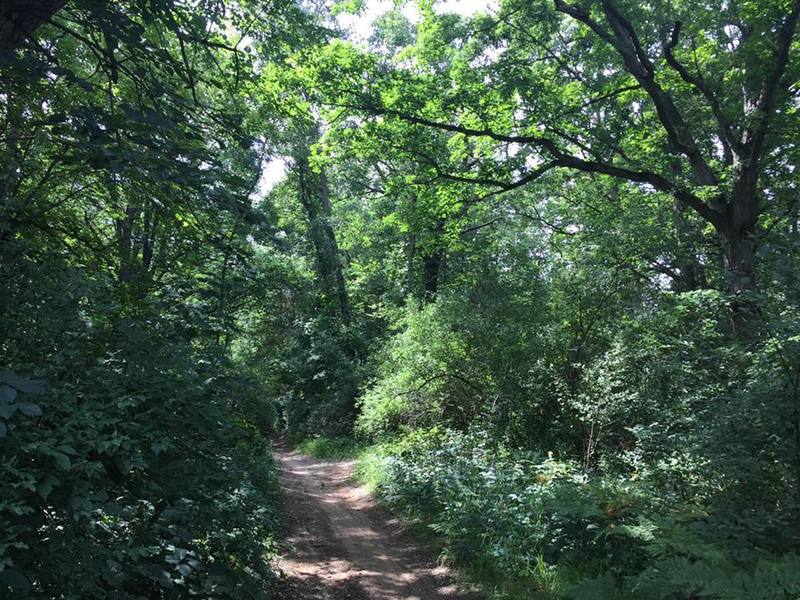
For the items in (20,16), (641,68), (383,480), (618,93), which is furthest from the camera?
(618,93)

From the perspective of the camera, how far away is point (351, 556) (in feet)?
24.5

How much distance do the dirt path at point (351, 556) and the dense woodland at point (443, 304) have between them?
0.43 metres

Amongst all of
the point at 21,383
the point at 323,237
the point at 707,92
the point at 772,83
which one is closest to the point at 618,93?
the point at 707,92

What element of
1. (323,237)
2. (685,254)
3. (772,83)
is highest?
(323,237)

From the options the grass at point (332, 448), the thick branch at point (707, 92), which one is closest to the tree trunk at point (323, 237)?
the grass at point (332, 448)

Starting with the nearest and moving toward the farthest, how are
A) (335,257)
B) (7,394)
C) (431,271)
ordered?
(7,394) < (431,271) < (335,257)

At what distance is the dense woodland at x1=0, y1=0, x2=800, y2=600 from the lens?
3.14 m

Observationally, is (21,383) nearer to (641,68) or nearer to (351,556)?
(351,556)

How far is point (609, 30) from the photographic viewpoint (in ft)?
36.9

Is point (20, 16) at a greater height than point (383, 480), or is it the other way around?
point (20, 16)

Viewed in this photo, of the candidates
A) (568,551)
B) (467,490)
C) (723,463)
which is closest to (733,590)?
(723,463)

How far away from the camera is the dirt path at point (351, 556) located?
619cm

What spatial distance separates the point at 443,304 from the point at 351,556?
20.7 feet

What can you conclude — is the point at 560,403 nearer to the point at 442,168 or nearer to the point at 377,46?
the point at 442,168
